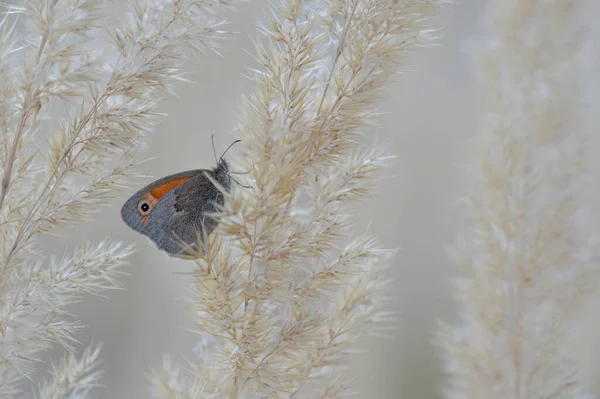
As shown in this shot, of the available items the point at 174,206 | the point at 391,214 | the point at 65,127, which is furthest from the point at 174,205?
the point at 391,214

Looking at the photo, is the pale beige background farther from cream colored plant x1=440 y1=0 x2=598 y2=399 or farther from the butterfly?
the butterfly

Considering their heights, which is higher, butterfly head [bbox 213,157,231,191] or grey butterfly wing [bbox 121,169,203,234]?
butterfly head [bbox 213,157,231,191]

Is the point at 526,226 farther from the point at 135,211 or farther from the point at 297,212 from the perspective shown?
the point at 135,211

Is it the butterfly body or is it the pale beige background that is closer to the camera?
the butterfly body

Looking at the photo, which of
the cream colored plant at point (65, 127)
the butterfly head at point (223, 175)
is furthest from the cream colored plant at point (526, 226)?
the cream colored plant at point (65, 127)

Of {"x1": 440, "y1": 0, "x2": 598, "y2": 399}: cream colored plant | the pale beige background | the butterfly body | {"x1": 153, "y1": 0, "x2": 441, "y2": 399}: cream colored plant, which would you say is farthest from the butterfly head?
the pale beige background

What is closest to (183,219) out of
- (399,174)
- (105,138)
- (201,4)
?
(105,138)

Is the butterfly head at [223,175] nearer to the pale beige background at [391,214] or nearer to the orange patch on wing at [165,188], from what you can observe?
the orange patch on wing at [165,188]
